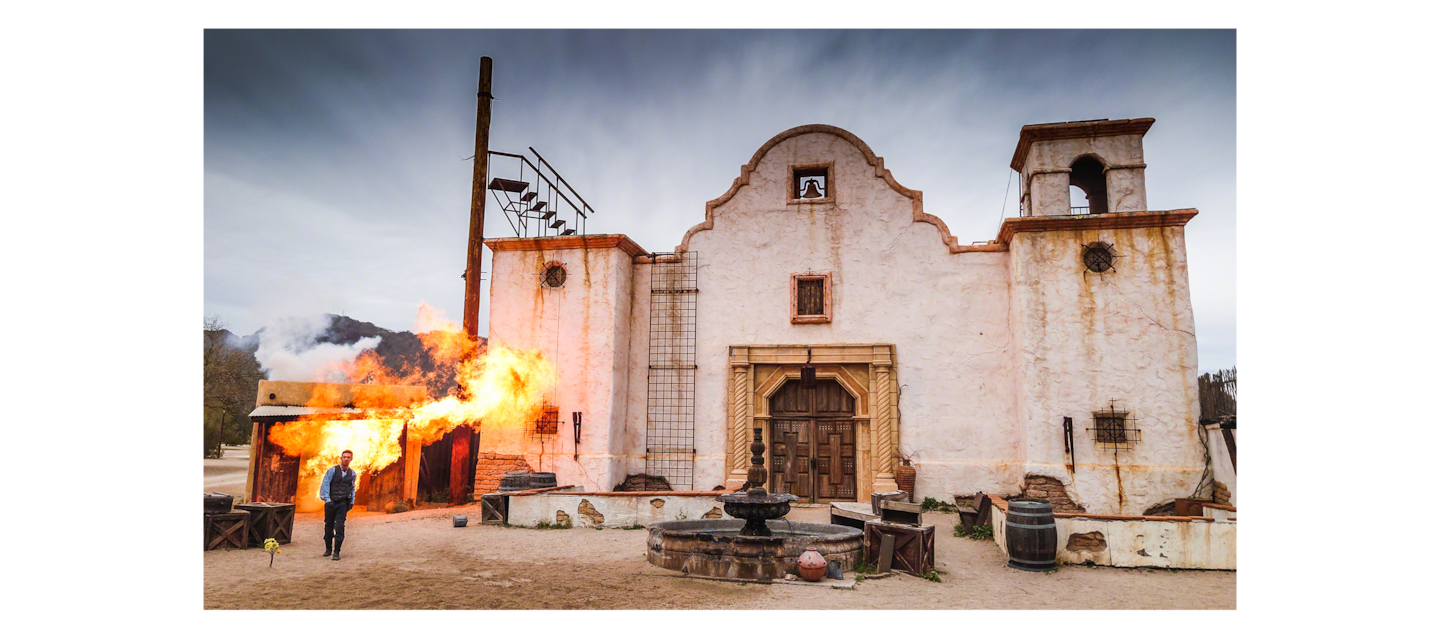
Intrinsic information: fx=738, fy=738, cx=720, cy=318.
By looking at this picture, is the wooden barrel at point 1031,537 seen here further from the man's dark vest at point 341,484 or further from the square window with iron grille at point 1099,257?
the man's dark vest at point 341,484

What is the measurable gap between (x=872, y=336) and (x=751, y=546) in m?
8.59

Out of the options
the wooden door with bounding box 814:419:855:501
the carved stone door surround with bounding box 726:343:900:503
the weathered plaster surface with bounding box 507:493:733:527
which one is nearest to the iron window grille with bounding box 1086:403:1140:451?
the carved stone door surround with bounding box 726:343:900:503

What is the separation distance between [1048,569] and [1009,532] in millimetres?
603

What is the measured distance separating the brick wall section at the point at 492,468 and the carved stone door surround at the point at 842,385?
468cm

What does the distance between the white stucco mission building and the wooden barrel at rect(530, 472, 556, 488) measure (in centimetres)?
142

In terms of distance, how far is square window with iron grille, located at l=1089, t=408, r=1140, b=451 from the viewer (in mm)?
14328

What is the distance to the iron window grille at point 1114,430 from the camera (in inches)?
564

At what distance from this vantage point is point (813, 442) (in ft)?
53.5

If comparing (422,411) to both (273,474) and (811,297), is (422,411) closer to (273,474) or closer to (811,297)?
(273,474)

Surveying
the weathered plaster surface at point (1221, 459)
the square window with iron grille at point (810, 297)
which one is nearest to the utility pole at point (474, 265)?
the square window with iron grille at point (810, 297)

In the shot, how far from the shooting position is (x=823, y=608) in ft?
23.2

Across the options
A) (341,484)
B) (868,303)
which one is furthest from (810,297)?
(341,484)

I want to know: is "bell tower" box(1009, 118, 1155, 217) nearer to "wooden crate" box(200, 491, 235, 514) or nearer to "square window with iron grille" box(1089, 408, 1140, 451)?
"square window with iron grille" box(1089, 408, 1140, 451)
